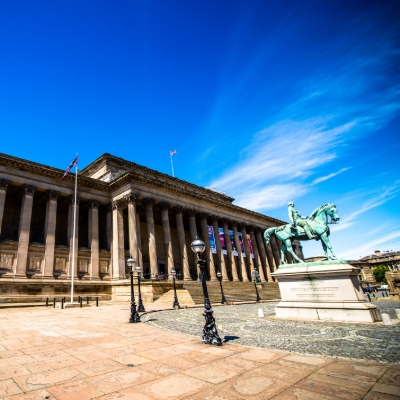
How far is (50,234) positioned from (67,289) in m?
5.87

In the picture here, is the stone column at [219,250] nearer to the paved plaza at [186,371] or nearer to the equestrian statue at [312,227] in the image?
the equestrian statue at [312,227]

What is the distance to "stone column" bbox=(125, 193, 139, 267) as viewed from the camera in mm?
28719

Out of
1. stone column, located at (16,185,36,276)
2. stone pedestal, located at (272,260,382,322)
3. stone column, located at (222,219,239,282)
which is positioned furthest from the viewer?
stone column, located at (222,219,239,282)

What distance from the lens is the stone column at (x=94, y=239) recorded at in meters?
28.3

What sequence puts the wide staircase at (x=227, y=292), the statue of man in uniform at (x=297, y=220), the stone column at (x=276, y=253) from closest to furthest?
the statue of man in uniform at (x=297, y=220), the wide staircase at (x=227, y=292), the stone column at (x=276, y=253)

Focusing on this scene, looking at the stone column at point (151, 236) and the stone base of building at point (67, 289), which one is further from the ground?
the stone column at point (151, 236)

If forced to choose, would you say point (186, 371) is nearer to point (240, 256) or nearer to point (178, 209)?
point (178, 209)

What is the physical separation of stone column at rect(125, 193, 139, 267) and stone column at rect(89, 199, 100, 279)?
398cm

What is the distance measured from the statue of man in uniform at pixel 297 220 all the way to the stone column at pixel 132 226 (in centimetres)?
1970

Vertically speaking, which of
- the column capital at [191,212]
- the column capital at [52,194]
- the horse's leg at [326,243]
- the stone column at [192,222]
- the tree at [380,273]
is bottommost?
the tree at [380,273]

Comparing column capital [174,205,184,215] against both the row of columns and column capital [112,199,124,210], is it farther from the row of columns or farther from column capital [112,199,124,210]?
column capital [112,199,124,210]

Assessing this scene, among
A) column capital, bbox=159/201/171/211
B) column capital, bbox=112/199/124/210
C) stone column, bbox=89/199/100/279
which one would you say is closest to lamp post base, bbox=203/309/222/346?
stone column, bbox=89/199/100/279

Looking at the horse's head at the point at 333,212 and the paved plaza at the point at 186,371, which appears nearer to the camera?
the paved plaza at the point at 186,371

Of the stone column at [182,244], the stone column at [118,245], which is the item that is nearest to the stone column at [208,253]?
the stone column at [182,244]
